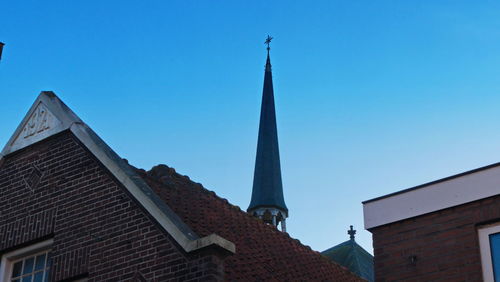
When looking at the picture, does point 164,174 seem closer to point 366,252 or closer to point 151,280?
point 151,280

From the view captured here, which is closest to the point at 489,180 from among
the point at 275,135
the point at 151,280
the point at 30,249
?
the point at 151,280

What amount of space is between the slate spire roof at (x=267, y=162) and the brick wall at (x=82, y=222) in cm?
3158

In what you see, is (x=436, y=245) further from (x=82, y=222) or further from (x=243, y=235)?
(x=82, y=222)

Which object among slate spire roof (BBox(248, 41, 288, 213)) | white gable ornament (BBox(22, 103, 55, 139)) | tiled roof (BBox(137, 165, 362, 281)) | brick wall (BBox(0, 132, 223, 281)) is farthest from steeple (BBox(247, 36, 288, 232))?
brick wall (BBox(0, 132, 223, 281))

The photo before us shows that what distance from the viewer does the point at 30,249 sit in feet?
43.7

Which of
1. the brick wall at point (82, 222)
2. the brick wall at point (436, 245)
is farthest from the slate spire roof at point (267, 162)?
the brick wall at point (436, 245)

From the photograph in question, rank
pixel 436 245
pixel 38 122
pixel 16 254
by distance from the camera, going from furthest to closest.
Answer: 1. pixel 38 122
2. pixel 16 254
3. pixel 436 245

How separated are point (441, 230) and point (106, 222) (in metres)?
4.84

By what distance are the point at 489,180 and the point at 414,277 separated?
171cm

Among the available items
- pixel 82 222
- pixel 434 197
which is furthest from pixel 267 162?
pixel 434 197

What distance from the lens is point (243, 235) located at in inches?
570

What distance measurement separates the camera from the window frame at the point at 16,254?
1317 centimetres

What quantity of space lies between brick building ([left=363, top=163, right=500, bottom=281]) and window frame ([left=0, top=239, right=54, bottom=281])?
4.94 metres

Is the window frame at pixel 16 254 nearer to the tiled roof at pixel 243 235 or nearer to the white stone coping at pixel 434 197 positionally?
the tiled roof at pixel 243 235
